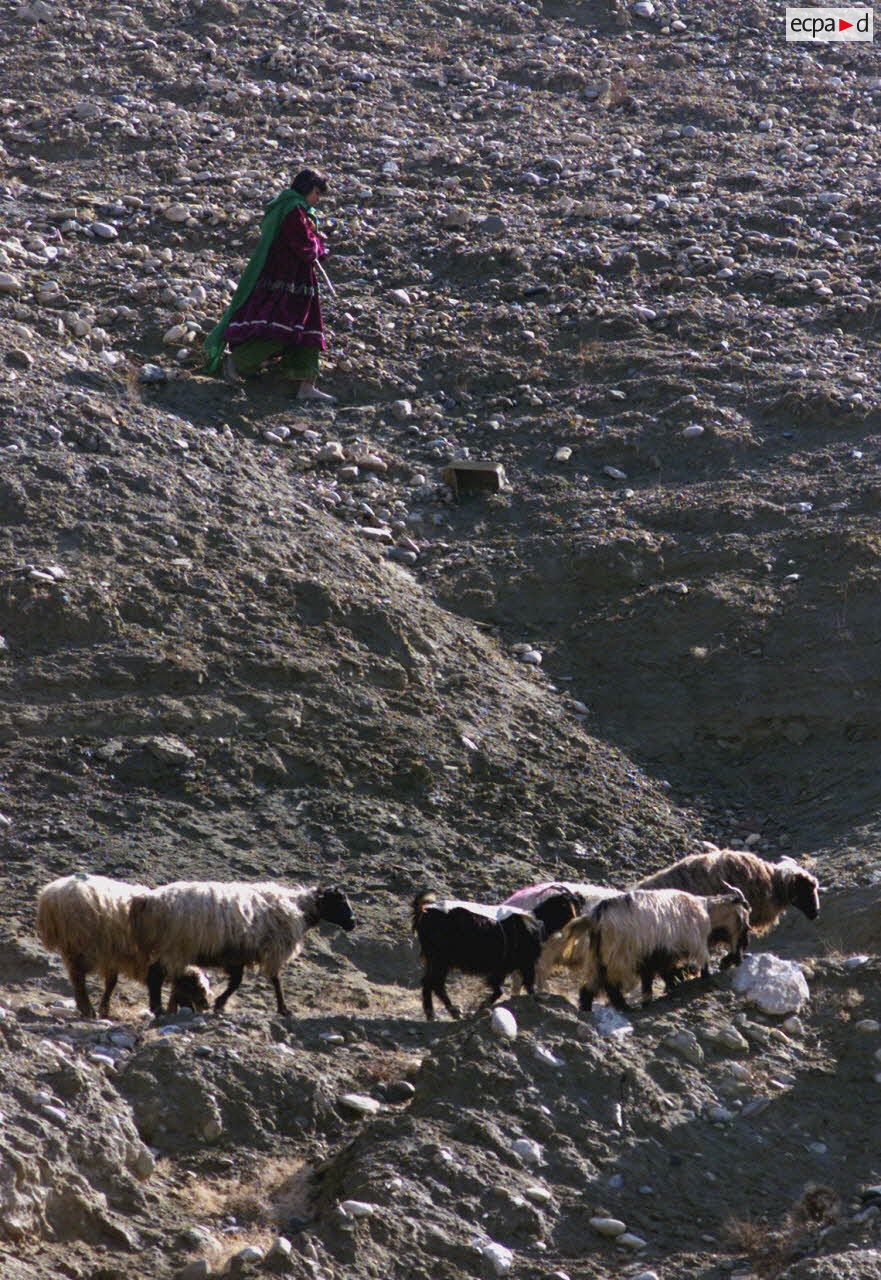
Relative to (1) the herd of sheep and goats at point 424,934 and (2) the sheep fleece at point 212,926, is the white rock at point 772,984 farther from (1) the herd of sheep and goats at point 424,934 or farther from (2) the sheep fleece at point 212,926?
(2) the sheep fleece at point 212,926

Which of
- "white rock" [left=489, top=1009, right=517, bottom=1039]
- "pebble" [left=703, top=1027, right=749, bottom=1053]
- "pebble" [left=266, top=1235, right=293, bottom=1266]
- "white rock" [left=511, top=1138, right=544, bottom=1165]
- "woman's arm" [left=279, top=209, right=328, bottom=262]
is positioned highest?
"woman's arm" [left=279, top=209, right=328, bottom=262]

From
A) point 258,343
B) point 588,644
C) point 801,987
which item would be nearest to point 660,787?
point 588,644

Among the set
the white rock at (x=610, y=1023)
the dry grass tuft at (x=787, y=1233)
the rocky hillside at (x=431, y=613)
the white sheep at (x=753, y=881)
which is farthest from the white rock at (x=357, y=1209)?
the white sheep at (x=753, y=881)

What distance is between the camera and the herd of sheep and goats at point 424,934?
264 inches

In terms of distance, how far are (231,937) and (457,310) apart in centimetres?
818

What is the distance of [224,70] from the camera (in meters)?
17.6

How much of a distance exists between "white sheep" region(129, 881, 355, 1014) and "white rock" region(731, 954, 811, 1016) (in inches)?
77.7

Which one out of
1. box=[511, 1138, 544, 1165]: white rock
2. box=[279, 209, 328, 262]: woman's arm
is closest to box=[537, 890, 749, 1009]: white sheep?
box=[511, 1138, 544, 1165]: white rock

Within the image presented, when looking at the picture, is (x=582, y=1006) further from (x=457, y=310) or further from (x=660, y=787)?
(x=457, y=310)

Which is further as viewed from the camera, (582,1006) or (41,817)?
(41,817)

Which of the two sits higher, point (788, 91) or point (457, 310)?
point (788, 91)

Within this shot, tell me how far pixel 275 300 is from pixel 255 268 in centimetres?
28

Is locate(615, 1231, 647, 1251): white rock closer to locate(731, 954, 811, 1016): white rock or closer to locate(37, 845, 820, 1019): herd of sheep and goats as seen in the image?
locate(37, 845, 820, 1019): herd of sheep and goats

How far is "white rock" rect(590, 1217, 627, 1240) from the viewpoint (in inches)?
216
